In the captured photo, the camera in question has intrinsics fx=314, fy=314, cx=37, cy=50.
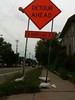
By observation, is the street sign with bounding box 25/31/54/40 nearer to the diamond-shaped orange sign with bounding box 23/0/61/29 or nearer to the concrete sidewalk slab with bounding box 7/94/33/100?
the diamond-shaped orange sign with bounding box 23/0/61/29

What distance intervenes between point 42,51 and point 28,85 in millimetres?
73651

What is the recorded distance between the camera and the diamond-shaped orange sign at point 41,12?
43.5 ft

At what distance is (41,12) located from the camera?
13297 mm

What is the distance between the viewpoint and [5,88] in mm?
11930

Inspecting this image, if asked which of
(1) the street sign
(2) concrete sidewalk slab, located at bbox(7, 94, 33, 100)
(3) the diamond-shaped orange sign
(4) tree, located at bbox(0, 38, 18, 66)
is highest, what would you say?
(4) tree, located at bbox(0, 38, 18, 66)

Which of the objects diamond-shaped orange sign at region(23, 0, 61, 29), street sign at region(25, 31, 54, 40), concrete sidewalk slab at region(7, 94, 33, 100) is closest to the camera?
concrete sidewalk slab at region(7, 94, 33, 100)

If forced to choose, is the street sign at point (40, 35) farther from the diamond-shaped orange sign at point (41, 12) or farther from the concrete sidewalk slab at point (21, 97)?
the concrete sidewalk slab at point (21, 97)

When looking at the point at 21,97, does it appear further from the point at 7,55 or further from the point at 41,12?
the point at 7,55

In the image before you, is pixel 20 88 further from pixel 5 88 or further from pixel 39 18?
pixel 39 18

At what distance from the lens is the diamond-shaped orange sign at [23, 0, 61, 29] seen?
43.5ft

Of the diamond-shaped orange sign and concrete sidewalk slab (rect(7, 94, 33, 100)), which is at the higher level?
the diamond-shaped orange sign

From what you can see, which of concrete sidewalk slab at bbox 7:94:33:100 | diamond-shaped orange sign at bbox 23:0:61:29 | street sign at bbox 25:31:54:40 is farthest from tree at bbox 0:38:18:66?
concrete sidewalk slab at bbox 7:94:33:100

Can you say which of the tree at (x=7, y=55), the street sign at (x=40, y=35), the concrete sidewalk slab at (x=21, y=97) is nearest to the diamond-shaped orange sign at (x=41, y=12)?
the street sign at (x=40, y=35)

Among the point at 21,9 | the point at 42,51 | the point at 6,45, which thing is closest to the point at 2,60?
the point at 6,45
